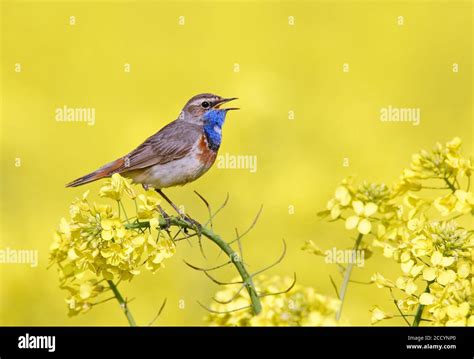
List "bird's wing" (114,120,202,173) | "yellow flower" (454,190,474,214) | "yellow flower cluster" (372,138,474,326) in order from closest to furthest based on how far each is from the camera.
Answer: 1. "yellow flower cluster" (372,138,474,326)
2. "yellow flower" (454,190,474,214)
3. "bird's wing" (114,120,202,173)

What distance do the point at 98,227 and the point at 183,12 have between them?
12.3m

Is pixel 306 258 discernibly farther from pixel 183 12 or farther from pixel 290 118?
pixel 183 12

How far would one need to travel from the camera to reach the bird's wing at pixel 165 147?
229 inches

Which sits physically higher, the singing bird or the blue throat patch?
the blue throat patch

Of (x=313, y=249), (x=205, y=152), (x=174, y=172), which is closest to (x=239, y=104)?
(x=205, y=152)

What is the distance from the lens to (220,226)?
8.15 meters

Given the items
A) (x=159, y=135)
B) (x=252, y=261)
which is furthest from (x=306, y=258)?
(x=159, y=135)

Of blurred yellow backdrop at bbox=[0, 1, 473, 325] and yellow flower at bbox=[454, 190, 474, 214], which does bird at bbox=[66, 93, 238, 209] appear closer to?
blurred yellow backdrop at bbox=[0, 1, 473, 325]

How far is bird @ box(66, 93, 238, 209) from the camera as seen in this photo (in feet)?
19.3

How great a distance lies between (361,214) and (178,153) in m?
Answer: 2.32

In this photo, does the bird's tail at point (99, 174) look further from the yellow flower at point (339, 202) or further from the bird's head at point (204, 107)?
the yellow flower at point (339, 202)

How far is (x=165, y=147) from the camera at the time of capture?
6.03 metres

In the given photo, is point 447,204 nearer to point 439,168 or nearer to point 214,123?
point 439,168

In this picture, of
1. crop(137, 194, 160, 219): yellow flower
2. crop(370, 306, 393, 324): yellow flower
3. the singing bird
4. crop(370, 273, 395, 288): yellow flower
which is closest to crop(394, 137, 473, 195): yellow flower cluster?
crop(370, 273, 395, 288): yellow flower
